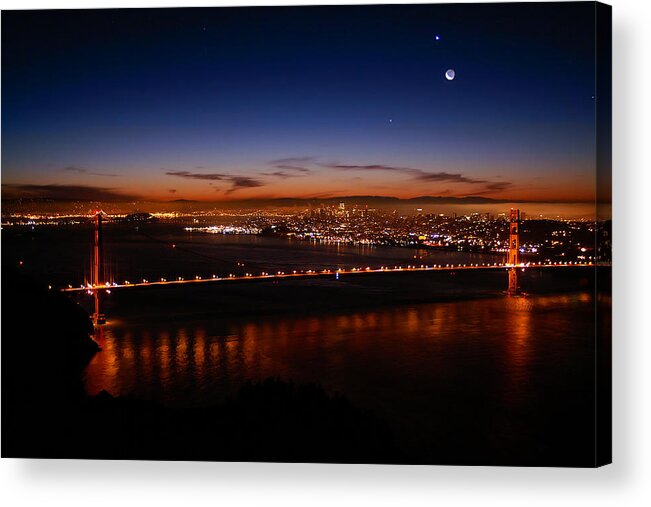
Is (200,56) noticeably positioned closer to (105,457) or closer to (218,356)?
(105,457)

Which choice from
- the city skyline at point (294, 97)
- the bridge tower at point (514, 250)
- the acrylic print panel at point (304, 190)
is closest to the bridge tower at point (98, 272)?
the acrylic print panel at point (304, 190)

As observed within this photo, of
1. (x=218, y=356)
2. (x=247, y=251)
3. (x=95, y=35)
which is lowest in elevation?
(x=218, y=356)

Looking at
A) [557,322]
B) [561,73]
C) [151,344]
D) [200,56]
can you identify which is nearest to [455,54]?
[561,73]

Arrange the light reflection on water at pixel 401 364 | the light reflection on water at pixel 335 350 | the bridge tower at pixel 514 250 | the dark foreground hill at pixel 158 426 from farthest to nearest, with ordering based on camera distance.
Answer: the bridge tower at pixel 514 250 → the light reflection on water at pixel 335 350 → the light reflection on water at pixel 401 364 → the dark foreground hill at pixel 158 426

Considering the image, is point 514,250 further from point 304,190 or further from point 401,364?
point 304,190

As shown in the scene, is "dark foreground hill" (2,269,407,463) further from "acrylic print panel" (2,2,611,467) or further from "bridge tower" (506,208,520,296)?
"bridge tower" (506,208,520,296)

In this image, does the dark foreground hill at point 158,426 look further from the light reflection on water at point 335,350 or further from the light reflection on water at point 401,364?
the light reflection on water at point 335,350
